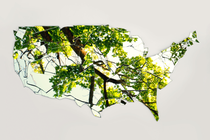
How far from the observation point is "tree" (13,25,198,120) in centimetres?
114

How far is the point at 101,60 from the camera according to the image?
1.16 meters

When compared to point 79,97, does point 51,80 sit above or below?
above

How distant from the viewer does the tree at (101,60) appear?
3.75 ft

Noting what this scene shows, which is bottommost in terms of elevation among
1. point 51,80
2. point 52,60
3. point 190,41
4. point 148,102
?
point 148,102

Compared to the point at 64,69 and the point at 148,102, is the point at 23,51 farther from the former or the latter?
the point at 148,102

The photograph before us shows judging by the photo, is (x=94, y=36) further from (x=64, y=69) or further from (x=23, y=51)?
(x=23, y=51)

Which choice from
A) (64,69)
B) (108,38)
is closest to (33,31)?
(64,69)

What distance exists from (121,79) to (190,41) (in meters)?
0.56

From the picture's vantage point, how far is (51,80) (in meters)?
1.21

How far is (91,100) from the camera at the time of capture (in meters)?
1.20

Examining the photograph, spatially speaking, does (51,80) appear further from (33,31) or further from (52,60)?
(33,31)

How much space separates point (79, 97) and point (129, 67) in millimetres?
435

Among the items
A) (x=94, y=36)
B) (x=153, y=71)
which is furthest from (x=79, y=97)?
(x=153, y=71)

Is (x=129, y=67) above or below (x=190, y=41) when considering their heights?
below
